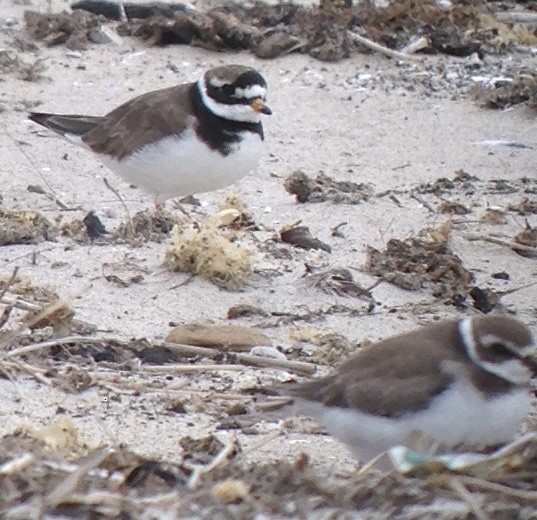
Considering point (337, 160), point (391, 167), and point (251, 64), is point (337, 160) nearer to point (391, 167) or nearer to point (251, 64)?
point (391, 167)

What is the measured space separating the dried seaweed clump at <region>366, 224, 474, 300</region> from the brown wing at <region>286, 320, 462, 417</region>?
5.78 ft

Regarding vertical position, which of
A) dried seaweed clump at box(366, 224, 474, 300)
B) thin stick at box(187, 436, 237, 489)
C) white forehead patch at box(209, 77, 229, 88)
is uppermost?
thin stick at box(187, 436, 237, 489)

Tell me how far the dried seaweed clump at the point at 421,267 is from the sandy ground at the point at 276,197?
6cm

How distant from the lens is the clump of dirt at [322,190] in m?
7.32

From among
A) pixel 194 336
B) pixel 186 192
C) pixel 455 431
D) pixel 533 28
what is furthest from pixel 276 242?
pixel 533 28

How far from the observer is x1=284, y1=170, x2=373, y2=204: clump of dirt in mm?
7324

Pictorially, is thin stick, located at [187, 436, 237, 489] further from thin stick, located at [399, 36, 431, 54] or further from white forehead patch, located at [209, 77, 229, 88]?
thin stick, located at [399, 36, 431, 54]

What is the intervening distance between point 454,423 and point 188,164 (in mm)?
3252

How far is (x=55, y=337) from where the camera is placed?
5.25m

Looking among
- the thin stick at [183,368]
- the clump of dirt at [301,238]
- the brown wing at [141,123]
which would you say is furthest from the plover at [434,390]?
the brown wing at [141,123]

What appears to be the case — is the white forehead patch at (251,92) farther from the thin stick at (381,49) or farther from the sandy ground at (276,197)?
the thin stick at (381,49)

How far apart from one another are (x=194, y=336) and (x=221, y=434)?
32.1 inches

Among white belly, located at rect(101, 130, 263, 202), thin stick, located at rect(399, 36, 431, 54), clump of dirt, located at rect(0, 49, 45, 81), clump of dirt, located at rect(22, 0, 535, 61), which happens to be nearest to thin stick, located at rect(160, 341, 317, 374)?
white belly, located at rect(101, 130, 263, 202)

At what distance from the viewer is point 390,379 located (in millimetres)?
4289
